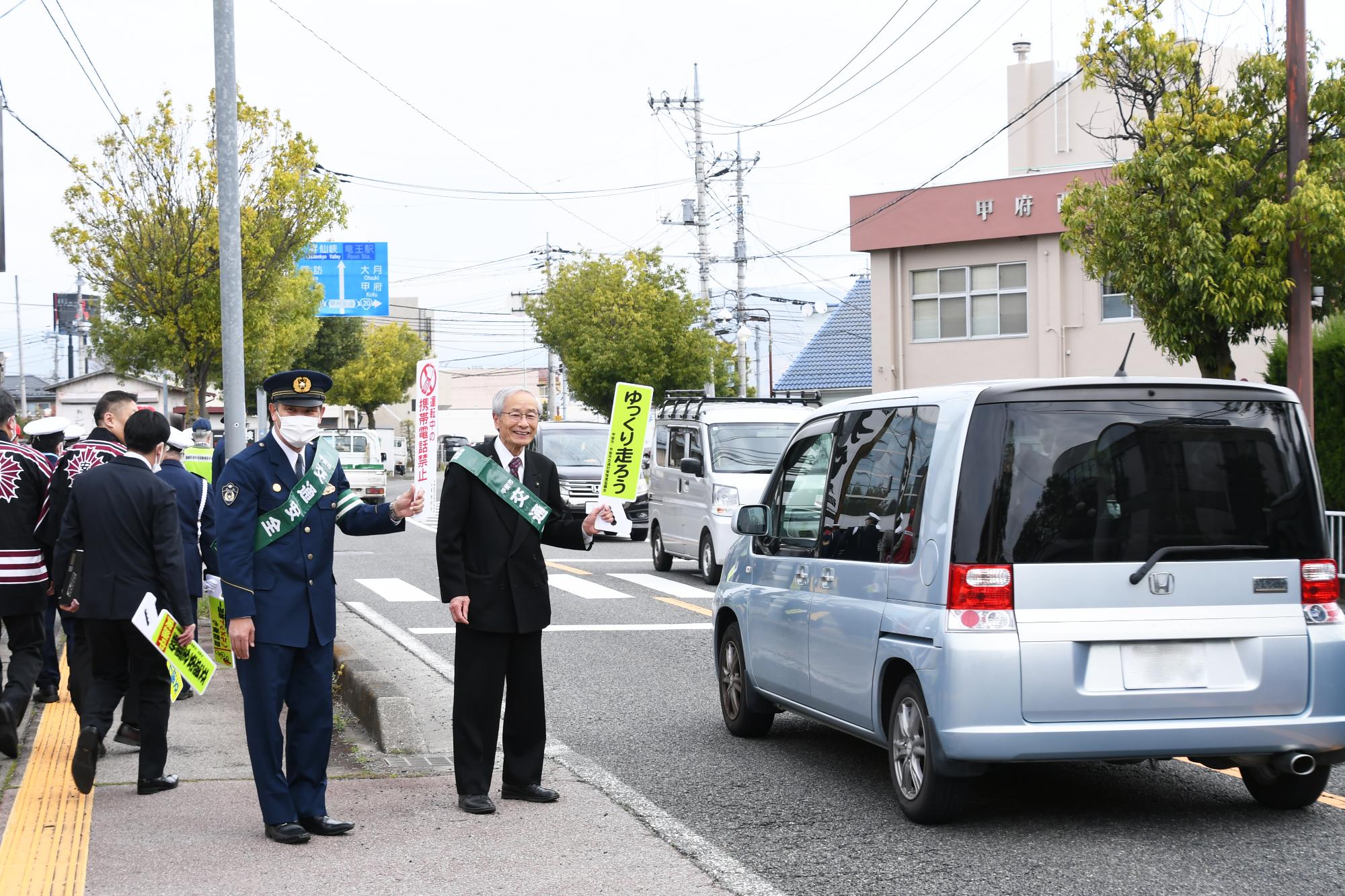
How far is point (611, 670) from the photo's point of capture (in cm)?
1110

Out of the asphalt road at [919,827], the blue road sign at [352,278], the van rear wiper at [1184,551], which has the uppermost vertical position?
the blue road sign at [352,278]

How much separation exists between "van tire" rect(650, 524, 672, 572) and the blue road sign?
19.1m

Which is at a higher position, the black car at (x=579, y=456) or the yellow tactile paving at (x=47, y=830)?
the black car at (x=579, y=456)

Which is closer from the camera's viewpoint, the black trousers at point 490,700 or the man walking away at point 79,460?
the black trousers at point 490,700

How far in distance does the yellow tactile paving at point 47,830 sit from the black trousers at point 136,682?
13.4 inches

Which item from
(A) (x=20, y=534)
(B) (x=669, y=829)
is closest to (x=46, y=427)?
(A) (x=20, y=534)

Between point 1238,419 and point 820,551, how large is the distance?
202cm

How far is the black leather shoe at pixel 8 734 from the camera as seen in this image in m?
7.39

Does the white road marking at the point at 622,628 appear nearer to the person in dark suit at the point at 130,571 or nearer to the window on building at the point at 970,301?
the person in dark suit at the point at 130,571

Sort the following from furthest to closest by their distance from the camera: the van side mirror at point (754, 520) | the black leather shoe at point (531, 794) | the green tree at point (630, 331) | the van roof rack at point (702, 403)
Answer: the green tree at point (630, 331) → the van roof rack at point (702, 403) → the van side mirror at point (754, 520) → the black leather shoe at point (531, 794)

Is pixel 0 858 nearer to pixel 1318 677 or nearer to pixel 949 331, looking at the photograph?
pixel 1318 677

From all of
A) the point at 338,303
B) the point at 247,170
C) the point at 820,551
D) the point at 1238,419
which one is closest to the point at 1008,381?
the point at 1238,419

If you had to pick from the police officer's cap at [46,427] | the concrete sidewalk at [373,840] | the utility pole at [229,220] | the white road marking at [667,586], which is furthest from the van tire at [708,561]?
the concrete sidewalk at [373,840]

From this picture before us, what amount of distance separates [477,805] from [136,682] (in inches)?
73.3
